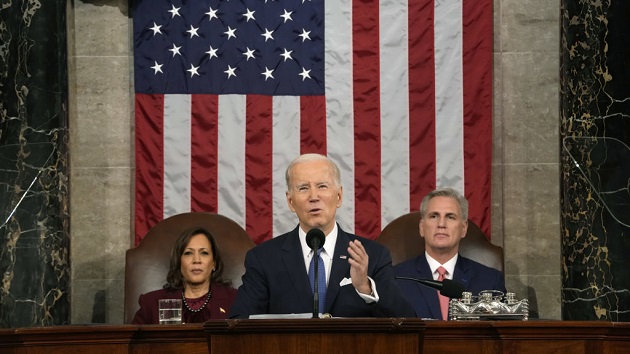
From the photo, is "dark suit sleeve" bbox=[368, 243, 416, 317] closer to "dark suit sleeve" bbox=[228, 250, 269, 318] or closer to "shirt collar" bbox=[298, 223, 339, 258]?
"shirt collar" bbox=[298, 223, 339, 258]

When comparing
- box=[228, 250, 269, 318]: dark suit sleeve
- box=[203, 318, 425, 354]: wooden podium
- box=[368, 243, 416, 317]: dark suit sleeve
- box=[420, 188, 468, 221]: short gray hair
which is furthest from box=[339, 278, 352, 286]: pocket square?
box=[420, 188, 468, 221]: short gray hair

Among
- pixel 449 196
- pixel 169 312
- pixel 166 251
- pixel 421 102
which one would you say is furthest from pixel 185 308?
pixel 421 102

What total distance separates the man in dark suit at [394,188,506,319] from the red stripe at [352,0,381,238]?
153 cm

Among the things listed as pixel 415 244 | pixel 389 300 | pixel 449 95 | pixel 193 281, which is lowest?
pixel 389 300

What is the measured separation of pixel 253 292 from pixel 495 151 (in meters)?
3.89

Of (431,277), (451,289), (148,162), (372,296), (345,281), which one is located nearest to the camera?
(372,296)

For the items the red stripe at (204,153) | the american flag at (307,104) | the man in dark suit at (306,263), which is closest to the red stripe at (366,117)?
the american flag at (307,104)

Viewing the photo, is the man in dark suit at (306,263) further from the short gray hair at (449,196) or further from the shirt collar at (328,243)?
the short gray hair at (449,196)

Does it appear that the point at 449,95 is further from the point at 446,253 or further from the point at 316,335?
the point at 316,335

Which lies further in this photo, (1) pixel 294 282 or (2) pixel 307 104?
(2) pixel 307 104

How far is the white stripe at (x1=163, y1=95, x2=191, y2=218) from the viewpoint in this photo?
30.4 feet

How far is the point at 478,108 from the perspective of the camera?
9367 millimetres

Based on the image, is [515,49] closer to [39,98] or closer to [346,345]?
[39,98]

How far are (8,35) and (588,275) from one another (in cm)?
448
